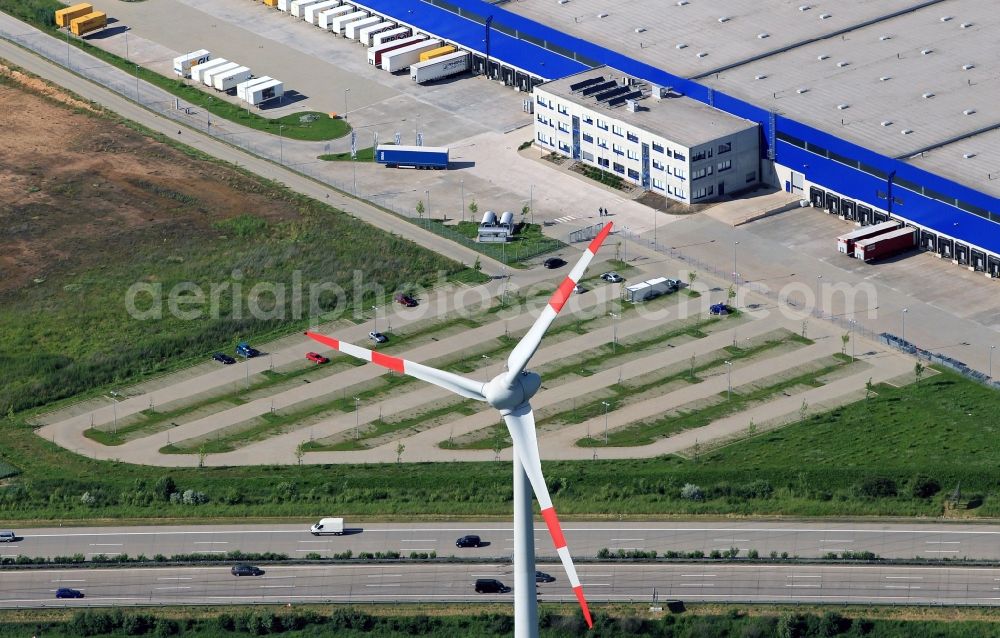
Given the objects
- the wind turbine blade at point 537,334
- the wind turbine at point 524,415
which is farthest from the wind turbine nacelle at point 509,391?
the wind turbine blade at point 537,334

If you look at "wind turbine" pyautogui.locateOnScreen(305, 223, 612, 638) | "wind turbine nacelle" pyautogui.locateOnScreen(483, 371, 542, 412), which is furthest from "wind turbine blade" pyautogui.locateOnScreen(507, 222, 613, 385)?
"wind turbine nacelle" pyautogui.locateOnScreen(483, 371, 542, 412)

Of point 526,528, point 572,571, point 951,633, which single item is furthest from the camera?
point 951,633

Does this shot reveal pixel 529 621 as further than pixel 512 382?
Yes

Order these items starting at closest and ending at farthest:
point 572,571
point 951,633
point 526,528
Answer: point 572,571
point 526,528
point 951,633

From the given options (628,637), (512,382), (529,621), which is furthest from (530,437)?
(628,637)

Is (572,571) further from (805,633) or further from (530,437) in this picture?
(805,633)

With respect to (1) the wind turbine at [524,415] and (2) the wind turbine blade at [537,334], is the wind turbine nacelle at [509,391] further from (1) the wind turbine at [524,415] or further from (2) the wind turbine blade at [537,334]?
(2) the wind turbine blade at [537,334]

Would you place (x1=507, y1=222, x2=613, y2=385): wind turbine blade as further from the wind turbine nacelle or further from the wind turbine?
the wind turbine nacelle

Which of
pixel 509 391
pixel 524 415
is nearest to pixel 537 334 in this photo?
pixel 509 391
